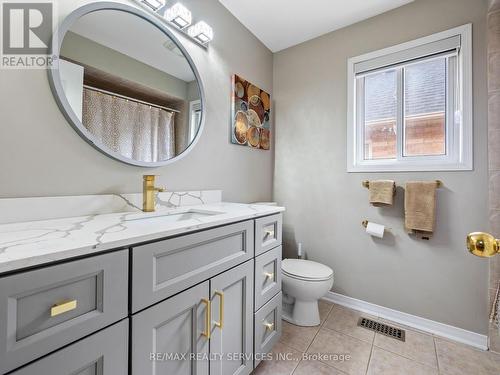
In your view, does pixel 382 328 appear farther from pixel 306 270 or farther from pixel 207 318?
pixel 207 318

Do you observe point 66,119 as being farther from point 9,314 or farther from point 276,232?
point 276,232

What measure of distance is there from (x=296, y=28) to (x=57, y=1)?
69.7 inches

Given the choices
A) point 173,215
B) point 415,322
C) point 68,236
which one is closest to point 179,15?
point 173,215

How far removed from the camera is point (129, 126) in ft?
3.93

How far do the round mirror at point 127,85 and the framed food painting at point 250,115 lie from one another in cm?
39

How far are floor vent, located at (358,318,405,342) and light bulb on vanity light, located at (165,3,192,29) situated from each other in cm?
246

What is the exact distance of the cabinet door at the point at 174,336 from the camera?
27.1 inches

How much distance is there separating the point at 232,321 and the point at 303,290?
75 centimetres

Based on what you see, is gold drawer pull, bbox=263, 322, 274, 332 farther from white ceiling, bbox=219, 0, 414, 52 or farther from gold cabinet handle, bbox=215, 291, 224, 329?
white ceiling, bbox=219, 0, 414, 52

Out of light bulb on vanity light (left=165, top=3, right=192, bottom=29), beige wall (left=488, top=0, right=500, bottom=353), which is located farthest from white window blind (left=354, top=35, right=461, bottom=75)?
light bulb on vanity light (left=165, top=3, right=192, bottom=29)

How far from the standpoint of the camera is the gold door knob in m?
0.59

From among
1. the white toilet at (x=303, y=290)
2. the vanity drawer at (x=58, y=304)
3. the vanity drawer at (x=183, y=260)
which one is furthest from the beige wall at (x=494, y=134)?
the vanity drawer at (x=58, y=304)

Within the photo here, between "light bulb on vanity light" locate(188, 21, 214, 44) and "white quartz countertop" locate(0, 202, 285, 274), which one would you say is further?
"light bulb on vanity light" locate(188, 21, 214, 44)

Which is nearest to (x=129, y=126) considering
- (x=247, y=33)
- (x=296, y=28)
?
(x=247, y=33)
